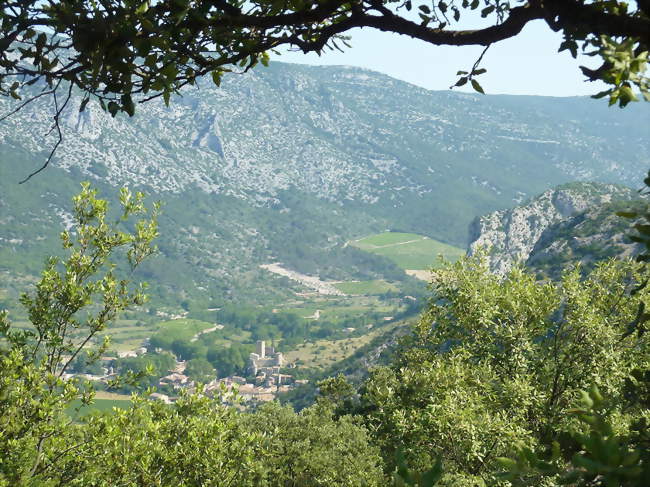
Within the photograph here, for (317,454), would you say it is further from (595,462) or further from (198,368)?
(198,368)

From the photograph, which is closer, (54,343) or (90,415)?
(54,343)

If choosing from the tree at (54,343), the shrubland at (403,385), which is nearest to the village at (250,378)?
the shrubland at (403,385)

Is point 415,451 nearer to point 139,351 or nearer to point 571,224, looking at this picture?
point 571,224

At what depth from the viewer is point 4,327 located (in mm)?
8891

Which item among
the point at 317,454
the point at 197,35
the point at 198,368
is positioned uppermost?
the point at 197,35

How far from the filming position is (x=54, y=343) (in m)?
8.62

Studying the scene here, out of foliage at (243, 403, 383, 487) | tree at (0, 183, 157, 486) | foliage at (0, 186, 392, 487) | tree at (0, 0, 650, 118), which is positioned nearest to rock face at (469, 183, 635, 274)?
foliage at (243, 403, 383, 487)

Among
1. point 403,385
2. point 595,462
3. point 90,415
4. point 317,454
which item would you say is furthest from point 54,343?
point 317,454

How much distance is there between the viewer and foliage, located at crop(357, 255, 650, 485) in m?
11.1

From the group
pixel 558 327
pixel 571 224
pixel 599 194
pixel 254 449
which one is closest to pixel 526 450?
pixel 254 449

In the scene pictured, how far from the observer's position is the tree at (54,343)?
8156mm

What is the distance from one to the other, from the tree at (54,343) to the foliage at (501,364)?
19.6ft

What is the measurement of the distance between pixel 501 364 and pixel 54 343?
9903 mm

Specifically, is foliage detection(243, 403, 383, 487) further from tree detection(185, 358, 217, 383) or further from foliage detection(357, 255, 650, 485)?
tree detection(185, 358, 217, 383)
